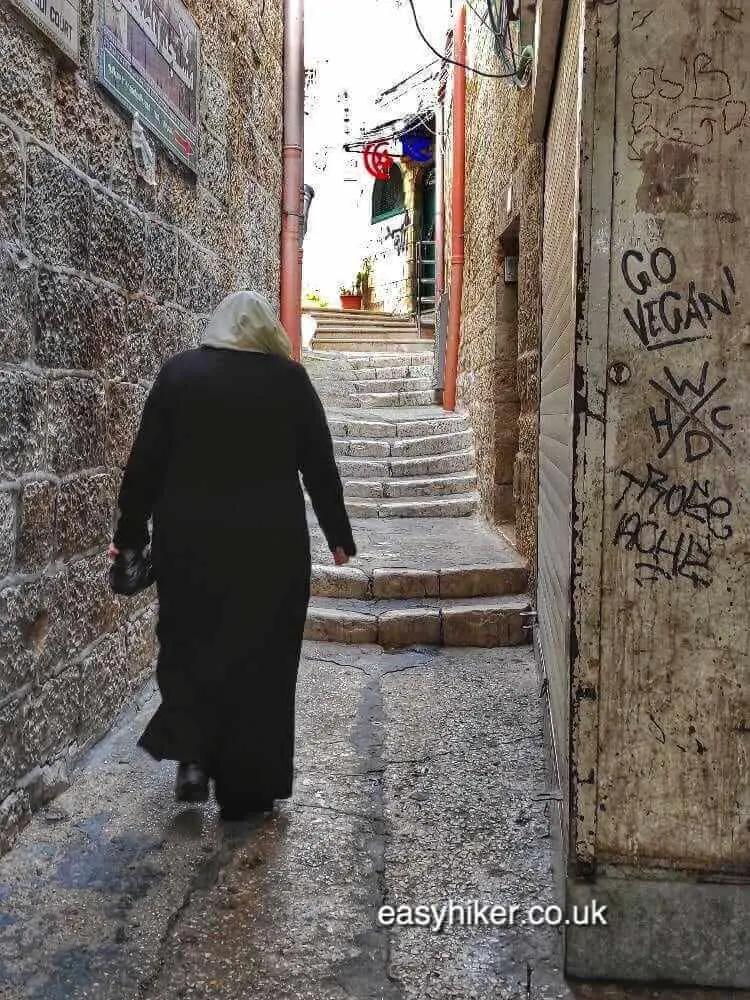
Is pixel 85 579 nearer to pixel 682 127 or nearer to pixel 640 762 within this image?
pixel 640 762

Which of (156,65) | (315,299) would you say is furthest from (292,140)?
(315,299)

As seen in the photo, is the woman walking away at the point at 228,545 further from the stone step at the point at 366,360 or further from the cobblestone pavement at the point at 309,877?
the stone step at the point at 366,360

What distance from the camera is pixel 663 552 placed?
179 centimetres

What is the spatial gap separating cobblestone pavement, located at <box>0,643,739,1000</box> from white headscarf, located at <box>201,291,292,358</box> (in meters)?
1.43

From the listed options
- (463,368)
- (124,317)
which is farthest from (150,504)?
(463,368)

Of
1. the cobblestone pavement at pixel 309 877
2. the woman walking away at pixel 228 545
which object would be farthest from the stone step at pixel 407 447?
the woman walking away at pixel 228 545

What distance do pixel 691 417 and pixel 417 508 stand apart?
15.8 ft

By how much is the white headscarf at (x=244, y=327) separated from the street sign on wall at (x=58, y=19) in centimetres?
89

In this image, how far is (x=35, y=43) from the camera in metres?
2.40

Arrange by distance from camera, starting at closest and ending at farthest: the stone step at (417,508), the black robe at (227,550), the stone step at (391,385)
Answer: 1. the black robe at (227,550)
2. the stone step at (417,508)
3. the stone step at (391,385)

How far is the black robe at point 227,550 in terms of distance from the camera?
8.02 feet

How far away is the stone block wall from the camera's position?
234 centimetres

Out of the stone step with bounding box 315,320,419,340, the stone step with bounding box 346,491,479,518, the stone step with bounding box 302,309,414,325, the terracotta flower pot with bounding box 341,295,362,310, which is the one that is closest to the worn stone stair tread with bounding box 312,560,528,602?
the stone step with bounding box 346,491,479,518

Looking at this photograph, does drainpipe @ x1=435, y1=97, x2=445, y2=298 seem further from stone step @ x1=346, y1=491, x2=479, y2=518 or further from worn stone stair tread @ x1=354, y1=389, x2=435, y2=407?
stone step @ x1=346, y1=491, x2=479, y2=518
